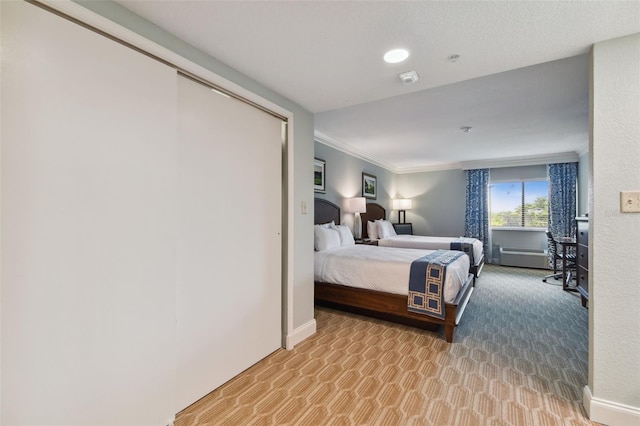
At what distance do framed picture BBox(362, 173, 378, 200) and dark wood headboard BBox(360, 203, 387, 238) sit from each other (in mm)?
217

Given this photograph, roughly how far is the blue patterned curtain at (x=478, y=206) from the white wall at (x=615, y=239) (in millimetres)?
5332

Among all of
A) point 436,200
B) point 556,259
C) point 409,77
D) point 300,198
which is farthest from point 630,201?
point 436,200

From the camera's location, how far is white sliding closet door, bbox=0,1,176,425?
1.12 meters

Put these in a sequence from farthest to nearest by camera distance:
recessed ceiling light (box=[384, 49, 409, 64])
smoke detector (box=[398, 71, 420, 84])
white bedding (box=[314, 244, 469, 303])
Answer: white bedding (box=[314, 244, 469, 303]) → smoke detector (box=[398, 71, 420, 84]) → recessed ceiling light (box=[384, 49, 409, 64])

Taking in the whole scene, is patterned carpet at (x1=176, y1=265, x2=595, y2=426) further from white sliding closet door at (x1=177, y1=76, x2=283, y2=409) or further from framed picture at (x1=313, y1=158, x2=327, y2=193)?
framed picture at (x1=313, y1=158, x2=327, y2=193)

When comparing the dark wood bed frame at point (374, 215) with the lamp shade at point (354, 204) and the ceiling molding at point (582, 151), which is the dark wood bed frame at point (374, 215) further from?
the ceiling molding at point (582, 151)

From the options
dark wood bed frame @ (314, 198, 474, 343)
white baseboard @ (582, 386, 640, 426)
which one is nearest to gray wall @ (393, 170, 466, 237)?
dark wood bed frame @ (314, 198, 474, 343)

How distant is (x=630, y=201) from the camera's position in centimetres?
160

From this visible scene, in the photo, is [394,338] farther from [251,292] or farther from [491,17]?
[491,17]

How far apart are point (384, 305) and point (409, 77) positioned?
2.18m

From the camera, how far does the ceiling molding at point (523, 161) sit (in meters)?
5.73

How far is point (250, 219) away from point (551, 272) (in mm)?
6408

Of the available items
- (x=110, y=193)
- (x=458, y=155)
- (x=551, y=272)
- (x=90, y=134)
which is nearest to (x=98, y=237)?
(x=110, y=193)

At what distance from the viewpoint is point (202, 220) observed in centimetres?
186
